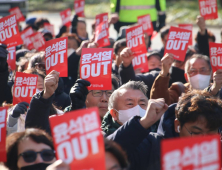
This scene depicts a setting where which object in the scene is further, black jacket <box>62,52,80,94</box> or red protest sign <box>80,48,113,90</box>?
black jacket <box>62,52,80,94</box>

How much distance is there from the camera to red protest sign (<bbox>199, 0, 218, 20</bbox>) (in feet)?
23.4

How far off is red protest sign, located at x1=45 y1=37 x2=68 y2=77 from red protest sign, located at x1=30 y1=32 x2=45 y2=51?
9.42 feet

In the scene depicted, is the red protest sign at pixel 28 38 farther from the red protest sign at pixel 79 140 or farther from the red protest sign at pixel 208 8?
the red protest sign at pixel 79 140

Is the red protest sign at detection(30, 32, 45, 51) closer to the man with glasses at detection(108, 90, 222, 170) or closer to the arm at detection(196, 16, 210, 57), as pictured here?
the arm at detection(196, 16, 210, 57)

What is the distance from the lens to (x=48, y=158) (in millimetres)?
2471

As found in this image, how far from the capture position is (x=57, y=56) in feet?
13.8

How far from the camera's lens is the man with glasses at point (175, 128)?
9.34ft

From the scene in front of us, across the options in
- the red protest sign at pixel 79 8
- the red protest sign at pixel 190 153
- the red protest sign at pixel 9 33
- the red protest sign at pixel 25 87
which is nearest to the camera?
the red protest sign at pixel 190 153

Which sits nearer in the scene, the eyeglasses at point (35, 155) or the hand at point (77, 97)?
the eyeglasses at point (35, 155)

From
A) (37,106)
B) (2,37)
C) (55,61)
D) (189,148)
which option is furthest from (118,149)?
(2,37)

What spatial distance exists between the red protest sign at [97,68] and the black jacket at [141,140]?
965 mm

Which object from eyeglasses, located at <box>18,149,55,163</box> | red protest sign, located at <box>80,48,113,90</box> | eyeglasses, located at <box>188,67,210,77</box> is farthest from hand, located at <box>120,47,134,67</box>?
eyeglasses, located at <box>18,149,55,163</box>

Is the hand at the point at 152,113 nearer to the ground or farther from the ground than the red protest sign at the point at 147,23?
nearer to the ground

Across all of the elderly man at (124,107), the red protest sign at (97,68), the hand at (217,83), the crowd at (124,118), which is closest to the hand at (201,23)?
the crowd at (124,118)
